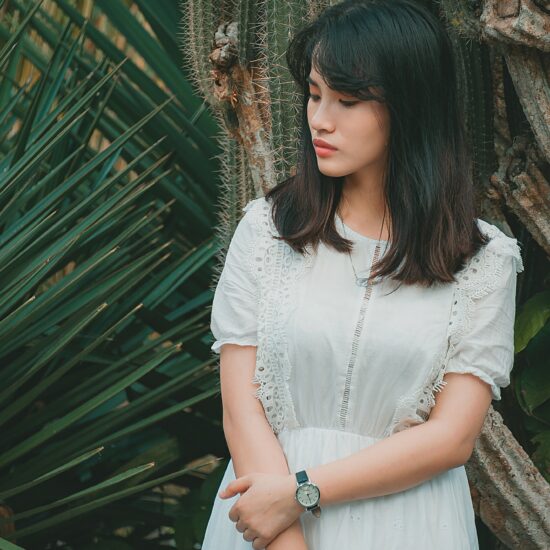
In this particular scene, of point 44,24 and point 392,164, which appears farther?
point 44,24

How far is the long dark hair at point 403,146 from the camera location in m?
1.76

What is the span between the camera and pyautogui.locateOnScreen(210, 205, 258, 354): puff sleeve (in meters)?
1.82

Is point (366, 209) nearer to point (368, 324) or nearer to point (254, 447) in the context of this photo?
point (368, 324)

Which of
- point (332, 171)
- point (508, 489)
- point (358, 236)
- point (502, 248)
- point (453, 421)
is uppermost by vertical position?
point (332, 171)

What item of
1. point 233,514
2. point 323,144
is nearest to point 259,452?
point 233,514

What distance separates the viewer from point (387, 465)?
1714mm

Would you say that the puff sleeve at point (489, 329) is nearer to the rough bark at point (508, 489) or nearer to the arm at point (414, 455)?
the arm at point (414, 455)

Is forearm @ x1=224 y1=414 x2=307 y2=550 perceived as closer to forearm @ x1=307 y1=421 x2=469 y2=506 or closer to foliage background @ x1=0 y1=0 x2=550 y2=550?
forearm @ x1=307 y1=421 x2=469 y2=506

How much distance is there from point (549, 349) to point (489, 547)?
723 mm

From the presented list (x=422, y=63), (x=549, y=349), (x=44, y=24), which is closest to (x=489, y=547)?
(x=549, y=349)

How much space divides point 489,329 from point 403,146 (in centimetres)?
37

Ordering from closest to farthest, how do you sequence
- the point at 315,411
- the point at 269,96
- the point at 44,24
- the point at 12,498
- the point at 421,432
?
the point at 421,432
the point at 315,411
the point at 269,96
the point at 12,498
the point at 44,24

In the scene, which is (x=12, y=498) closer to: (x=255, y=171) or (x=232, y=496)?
(x=255, y=171)

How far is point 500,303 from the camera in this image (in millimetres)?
1799
